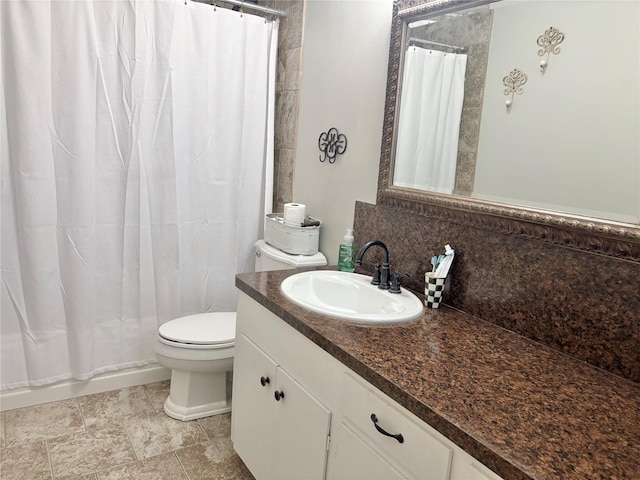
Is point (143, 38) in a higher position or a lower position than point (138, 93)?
higher

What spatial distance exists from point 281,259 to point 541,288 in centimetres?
121

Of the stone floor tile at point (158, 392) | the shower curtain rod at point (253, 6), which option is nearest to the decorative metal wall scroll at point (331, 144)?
the shower curtain rod at point (253, 6)

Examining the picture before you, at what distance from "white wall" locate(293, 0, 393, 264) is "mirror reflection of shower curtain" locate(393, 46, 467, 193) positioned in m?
0.16

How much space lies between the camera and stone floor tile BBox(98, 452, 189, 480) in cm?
191

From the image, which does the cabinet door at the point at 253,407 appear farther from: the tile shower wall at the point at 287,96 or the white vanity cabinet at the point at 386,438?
the tile shower wall at the point at 287,96

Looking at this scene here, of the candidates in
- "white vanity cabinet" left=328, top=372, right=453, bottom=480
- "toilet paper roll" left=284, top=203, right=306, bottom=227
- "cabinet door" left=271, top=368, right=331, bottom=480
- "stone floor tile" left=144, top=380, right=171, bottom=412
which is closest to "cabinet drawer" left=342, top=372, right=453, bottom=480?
"white vanity cabinet" left=328, top=372, right=453, bottom=480

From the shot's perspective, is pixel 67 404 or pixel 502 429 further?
pixel 67 404

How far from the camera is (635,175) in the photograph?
115cm

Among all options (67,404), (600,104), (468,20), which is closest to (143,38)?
(468,20)

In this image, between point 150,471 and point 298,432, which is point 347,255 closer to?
point 298,432

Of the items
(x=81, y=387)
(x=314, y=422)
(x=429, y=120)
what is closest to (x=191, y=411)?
(x=81, y=387)

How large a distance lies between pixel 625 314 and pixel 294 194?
1.69m

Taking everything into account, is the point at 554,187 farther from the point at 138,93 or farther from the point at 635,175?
the point at 138,93

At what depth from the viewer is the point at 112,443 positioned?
210 centimetres
